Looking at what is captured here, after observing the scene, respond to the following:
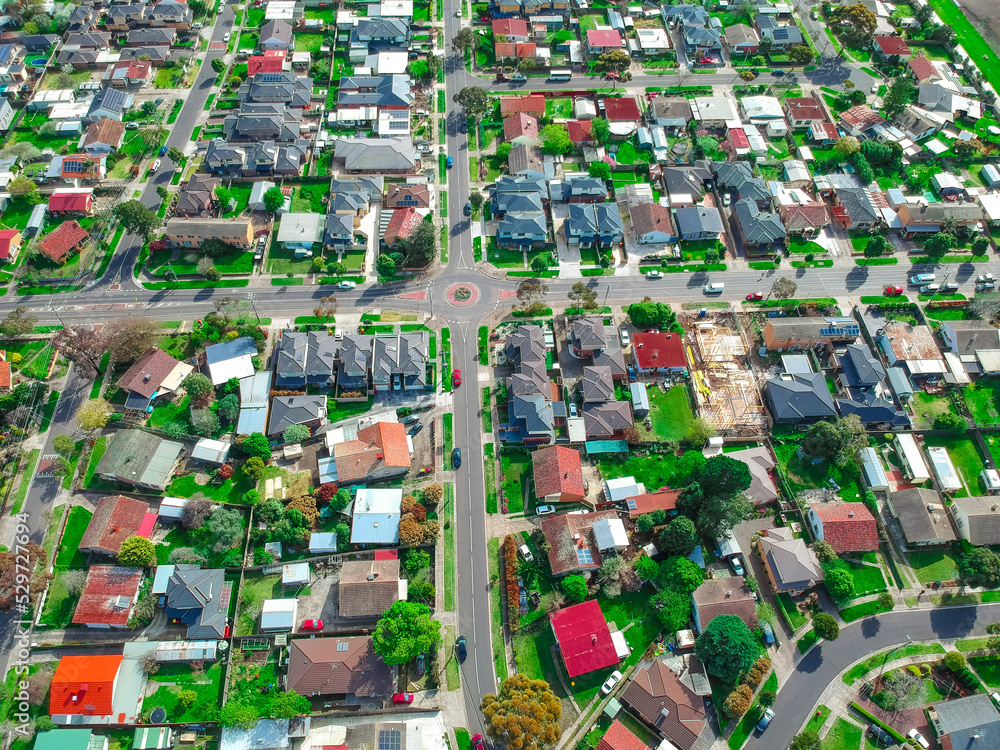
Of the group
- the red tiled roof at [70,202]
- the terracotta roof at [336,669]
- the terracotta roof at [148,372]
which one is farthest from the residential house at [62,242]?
the terracotta roof at [336,669]

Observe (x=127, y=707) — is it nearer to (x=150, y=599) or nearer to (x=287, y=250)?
(x=150, y=599)

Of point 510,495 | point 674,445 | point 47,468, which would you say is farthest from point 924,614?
point 47,468

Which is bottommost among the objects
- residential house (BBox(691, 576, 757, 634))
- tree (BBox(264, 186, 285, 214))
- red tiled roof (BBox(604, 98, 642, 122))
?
residential house (BBox(691, 576, 757, 634))

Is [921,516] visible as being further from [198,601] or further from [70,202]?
[70,202]

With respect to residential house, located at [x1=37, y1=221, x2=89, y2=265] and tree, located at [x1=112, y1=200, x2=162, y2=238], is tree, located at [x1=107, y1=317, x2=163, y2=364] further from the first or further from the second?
residential house, located at [x1=37, y1=221, x2=89, y2=265]

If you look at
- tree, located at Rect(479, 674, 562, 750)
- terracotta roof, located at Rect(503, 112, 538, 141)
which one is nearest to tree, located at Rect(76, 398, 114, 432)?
tree, located at Rect(479, 674, 562, 750)

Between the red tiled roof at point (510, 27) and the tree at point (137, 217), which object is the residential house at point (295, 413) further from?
the red tiled roof at point (510, 27)
